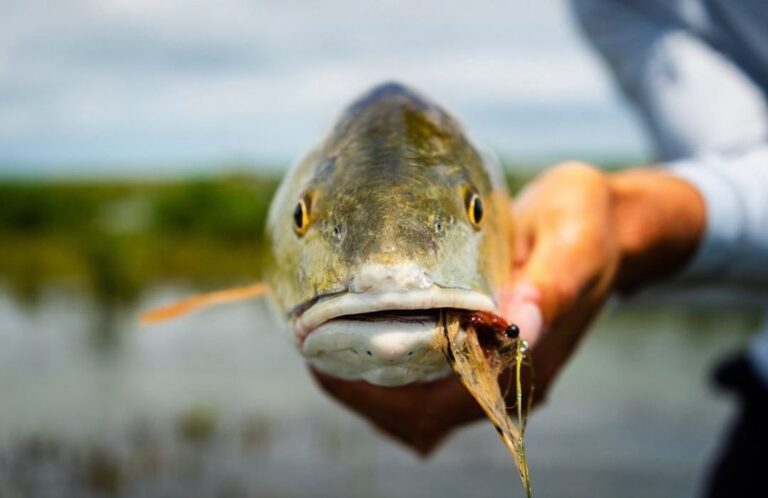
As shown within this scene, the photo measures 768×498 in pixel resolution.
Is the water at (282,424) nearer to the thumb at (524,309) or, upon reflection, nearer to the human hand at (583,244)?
the human hand at (583,244)

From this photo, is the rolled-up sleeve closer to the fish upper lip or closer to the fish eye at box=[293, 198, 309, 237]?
the fish upper lip

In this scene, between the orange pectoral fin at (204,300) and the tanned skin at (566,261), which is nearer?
the tanned skin at (566,261)

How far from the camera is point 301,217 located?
1.81 m

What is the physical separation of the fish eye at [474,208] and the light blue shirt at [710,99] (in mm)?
1421

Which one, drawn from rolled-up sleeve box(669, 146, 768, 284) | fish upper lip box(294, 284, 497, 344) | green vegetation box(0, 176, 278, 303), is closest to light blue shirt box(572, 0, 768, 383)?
rolled-up sleeve box(669, 146, 768, 284)

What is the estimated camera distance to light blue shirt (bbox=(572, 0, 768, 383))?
2965 millimetres

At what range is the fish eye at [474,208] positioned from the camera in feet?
5.92

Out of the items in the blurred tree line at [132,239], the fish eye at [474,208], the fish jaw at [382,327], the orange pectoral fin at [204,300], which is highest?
the fish eye at [474,208]

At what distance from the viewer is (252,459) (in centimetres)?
984

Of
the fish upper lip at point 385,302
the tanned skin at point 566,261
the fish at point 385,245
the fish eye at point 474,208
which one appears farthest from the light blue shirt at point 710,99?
the fish upper lip at point 385,302

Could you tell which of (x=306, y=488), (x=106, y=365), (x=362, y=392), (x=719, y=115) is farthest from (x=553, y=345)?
(x=106, y=365)

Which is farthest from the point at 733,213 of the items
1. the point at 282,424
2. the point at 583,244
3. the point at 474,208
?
the point at 282,424

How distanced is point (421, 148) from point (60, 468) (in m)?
8.77

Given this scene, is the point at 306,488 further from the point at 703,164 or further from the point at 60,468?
the point at 703,164
